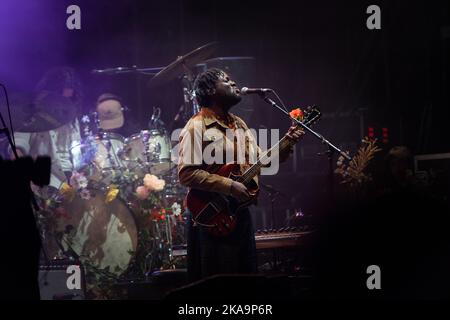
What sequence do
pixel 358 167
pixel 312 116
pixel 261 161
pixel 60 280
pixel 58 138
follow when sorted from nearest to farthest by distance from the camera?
pixel 261 161, pixel 312 116, pixel 60 280, pixel 358 167, pixel 58 138

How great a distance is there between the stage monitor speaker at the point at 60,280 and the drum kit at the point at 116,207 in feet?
1.70

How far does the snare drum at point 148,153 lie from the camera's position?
25.0 feet

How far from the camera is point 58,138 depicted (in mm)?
7953

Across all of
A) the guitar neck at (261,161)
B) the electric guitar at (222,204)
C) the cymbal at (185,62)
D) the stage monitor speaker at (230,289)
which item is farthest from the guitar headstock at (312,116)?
the stage monitor speaker at (230,289)

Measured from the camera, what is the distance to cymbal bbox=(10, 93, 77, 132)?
285 inches

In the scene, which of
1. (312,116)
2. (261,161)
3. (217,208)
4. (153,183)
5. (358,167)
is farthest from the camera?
(153,183)

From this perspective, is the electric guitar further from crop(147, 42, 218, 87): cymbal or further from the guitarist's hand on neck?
crop(147, 42, 218, 87): cymbal

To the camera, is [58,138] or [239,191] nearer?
[239,191]

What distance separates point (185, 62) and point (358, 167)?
7.87 ft

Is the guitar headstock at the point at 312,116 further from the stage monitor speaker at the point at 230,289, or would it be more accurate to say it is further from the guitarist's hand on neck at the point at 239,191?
the stage monitor speaker at the point at 230,289

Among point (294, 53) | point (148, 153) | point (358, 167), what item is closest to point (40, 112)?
point (148, 153)

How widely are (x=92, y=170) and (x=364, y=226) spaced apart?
466cm

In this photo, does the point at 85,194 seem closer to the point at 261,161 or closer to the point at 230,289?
the point at 261,161

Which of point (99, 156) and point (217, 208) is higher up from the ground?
point (99, 156)
